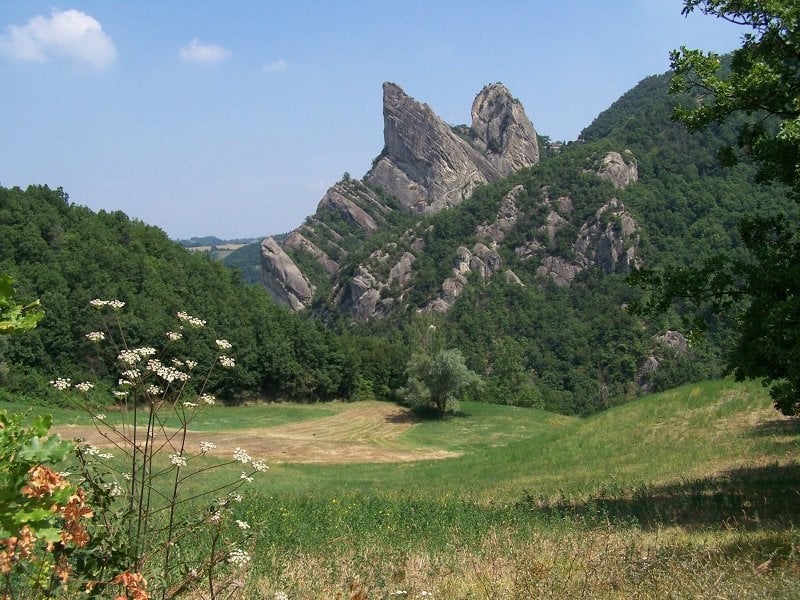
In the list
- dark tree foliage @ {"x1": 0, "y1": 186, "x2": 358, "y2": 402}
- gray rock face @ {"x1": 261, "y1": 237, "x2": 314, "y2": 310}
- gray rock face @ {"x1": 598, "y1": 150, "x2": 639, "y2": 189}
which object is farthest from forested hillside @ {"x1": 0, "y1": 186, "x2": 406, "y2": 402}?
gray rock face @ {"x1": 598, "y1": 150, "x2": 639, "y2": 189}

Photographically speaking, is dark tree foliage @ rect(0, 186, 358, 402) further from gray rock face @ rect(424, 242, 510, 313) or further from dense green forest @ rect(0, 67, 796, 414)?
gray rock face @ rect(424, 242, 510, 313)

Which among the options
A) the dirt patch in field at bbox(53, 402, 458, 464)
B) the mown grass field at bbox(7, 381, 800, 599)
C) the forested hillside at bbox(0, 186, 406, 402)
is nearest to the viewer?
the mown grass field at bbox(7, 381, 800, 599)

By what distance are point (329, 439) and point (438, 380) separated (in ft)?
53.8

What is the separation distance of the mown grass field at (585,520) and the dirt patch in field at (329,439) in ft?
28.4

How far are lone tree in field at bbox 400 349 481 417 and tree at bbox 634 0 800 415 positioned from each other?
167 feet

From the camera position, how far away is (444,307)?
5733 inches

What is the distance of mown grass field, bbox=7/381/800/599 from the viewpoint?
538cm

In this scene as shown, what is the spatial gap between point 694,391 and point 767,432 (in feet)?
26.4

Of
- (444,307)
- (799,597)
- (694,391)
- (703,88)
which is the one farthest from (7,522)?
(444,307)

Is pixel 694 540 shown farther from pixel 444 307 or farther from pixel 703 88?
pixel 444 307

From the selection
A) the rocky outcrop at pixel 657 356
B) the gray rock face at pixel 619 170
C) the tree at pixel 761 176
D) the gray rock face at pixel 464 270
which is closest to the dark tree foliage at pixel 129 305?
the tree at pixel 761 176

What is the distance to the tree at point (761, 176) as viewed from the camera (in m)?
9.23

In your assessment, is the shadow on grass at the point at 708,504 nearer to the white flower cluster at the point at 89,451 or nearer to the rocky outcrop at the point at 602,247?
the white flower cluster at the point at 89,451

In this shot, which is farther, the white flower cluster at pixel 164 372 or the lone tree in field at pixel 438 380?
the lone tree in field at pixel 438 380
